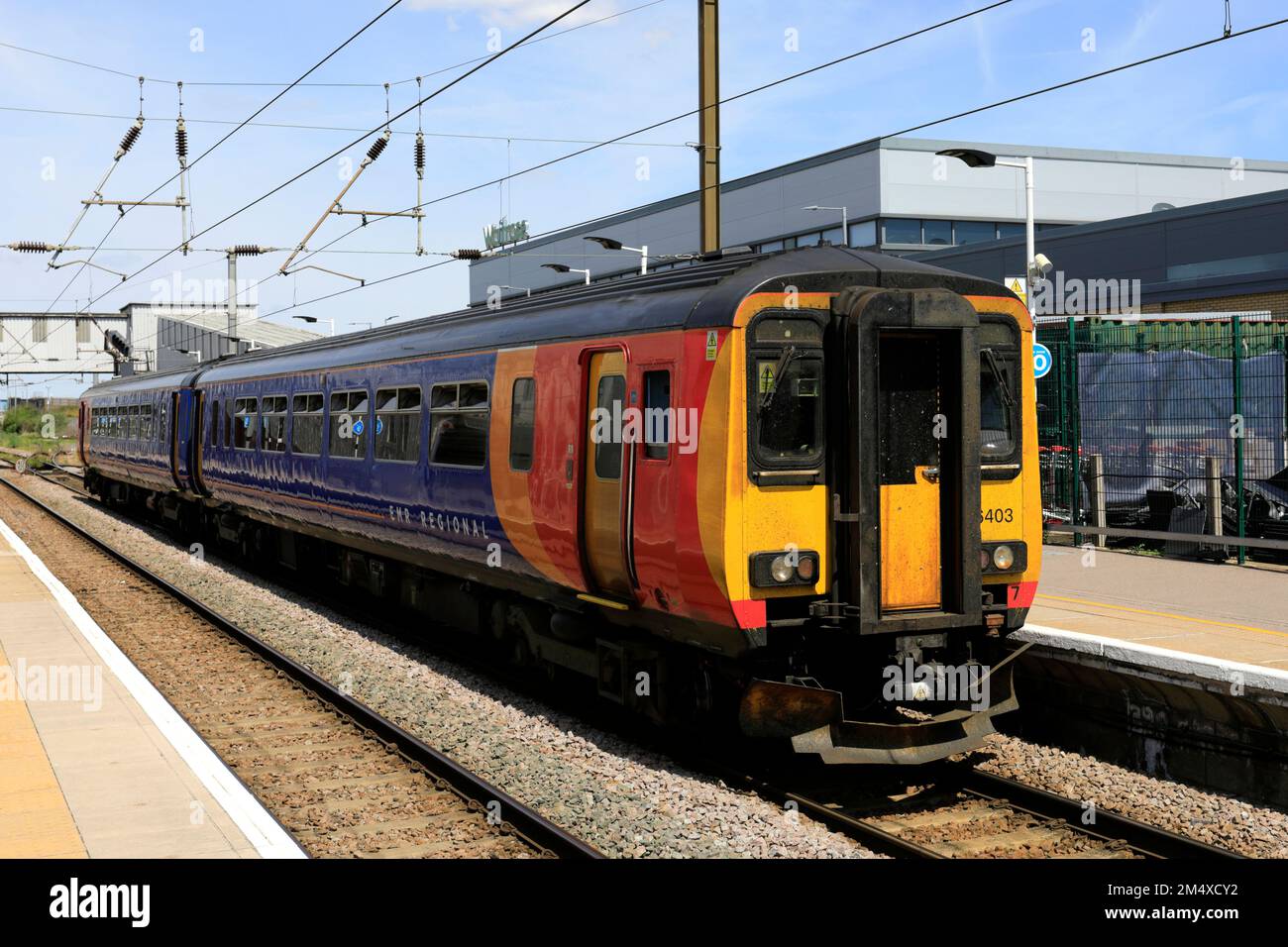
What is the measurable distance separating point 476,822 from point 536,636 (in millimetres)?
3348

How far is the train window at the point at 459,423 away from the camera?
1143cm

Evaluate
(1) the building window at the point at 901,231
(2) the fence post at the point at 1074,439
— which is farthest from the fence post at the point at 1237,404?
(1) the building window at the point at 901,231

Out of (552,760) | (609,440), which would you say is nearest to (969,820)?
(552,760)

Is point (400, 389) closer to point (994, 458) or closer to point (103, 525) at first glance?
point (994, 458)

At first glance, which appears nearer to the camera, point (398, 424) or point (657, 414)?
point (657, 414)

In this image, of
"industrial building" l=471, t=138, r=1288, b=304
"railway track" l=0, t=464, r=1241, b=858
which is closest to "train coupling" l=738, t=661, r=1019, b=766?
"railway track" l=0, t=464, r=1241, b=858

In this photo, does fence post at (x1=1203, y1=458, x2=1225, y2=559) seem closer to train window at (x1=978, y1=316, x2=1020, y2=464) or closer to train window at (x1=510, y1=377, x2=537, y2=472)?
train window at (x1=978, y1=316, x2=1020, y2=464)

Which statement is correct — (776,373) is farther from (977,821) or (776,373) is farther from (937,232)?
(937,232)

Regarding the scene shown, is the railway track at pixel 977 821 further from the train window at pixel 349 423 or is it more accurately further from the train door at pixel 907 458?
the train window at pixel 349 423

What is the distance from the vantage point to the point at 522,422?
34.7 ft

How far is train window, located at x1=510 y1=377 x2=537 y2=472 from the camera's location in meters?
10.4

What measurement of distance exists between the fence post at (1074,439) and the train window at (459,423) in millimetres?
8640

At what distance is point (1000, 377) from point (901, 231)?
138 ft
